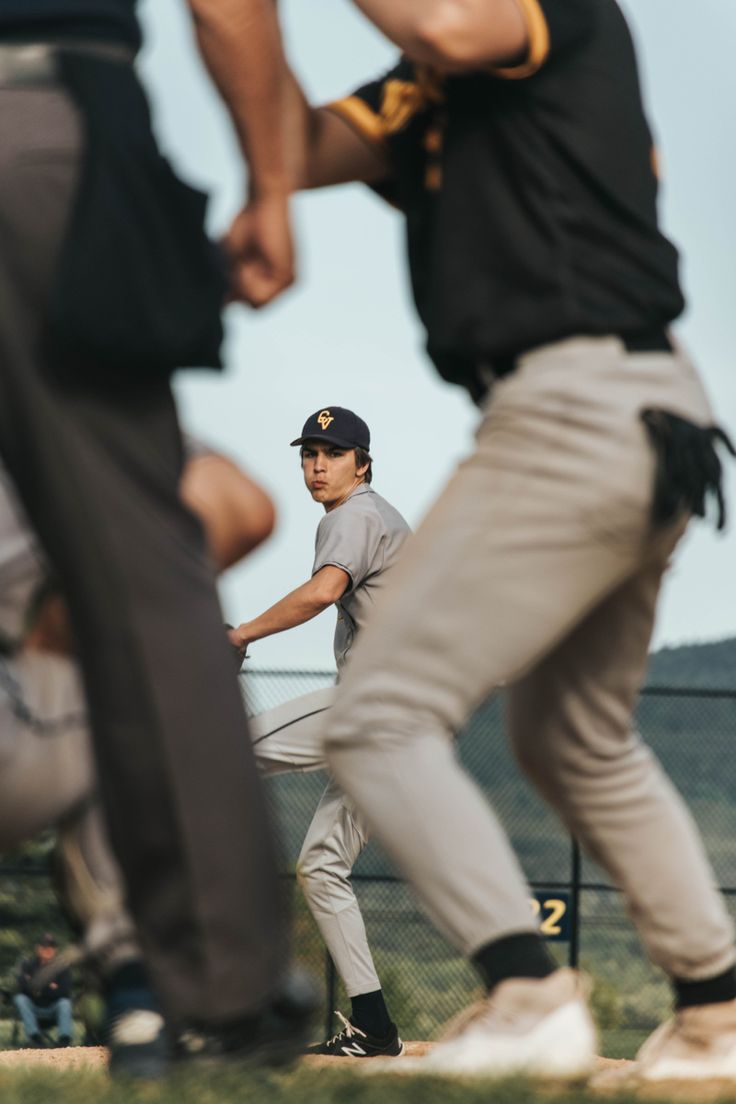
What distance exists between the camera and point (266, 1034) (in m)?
2.34

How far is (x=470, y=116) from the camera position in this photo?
2.90 m

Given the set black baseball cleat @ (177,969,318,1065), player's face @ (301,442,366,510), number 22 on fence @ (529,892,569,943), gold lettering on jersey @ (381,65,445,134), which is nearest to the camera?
black baseball cleat @ (177,969,318,1065)

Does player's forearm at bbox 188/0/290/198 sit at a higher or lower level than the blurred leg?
higher

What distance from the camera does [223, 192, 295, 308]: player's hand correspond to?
9.22ft

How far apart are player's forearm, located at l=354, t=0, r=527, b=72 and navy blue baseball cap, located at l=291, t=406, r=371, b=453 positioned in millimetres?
4444

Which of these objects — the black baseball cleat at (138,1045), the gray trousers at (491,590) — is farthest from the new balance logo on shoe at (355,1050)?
the black baseball cleat at (138,1045)

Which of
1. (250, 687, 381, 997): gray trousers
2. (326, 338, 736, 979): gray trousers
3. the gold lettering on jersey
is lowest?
(250, 687, 381, 997): gray trousers

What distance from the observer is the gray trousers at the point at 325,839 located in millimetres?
6977

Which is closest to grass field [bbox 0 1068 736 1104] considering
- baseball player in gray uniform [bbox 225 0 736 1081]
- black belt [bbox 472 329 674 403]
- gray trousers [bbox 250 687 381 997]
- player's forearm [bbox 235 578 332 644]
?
baseball player in gray uniform [bbox 225 0 736 1081]

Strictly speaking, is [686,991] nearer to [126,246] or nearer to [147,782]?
[147,782]

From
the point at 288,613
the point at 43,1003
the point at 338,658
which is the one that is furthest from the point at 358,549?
the point at 43,1003

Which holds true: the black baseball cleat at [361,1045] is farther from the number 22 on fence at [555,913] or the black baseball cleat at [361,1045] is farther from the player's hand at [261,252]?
the number 22 on fence at [555,913]

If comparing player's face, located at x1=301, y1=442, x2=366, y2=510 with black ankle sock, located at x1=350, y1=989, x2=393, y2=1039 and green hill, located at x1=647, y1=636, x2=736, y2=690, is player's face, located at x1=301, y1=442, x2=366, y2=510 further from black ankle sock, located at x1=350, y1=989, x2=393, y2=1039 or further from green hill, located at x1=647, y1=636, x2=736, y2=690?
green hill, located at x1=647, y1=636, x2=736, y2=690

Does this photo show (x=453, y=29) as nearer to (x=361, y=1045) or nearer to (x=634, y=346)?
(x=634, y=346)
